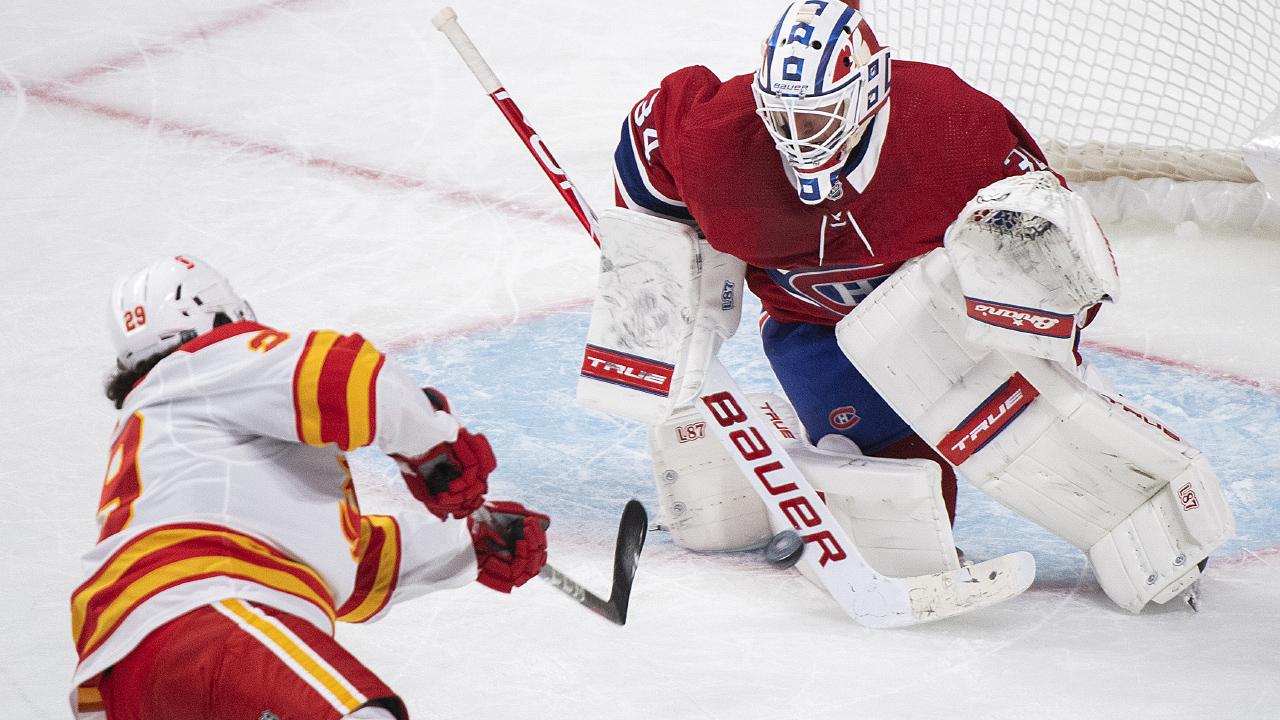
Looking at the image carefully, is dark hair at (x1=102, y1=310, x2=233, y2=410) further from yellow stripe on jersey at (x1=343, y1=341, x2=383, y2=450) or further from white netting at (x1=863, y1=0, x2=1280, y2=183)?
white netting at (x1=863, y1=0, x2=1280, y2=183)

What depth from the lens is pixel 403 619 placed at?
2295 millimetres

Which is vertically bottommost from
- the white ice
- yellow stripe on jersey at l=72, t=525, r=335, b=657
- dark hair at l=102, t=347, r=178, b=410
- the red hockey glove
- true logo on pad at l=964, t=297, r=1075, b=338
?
the white ice

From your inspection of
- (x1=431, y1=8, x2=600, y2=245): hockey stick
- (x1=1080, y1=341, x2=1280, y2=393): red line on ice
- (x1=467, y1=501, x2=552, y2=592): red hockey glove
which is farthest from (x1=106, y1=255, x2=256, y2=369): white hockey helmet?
(x1=1080, y1=341, x2=1280, y2=393): red line on ice

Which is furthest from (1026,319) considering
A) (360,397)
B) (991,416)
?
(360,397)

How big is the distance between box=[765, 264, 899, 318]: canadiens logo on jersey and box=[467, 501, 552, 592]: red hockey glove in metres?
0.63

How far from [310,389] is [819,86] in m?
0.89

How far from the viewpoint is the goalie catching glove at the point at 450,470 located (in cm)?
172

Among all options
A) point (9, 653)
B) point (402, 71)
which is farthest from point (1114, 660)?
point (402, 71)

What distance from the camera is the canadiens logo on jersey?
2.15 metres

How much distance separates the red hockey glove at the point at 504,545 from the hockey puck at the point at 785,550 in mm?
494

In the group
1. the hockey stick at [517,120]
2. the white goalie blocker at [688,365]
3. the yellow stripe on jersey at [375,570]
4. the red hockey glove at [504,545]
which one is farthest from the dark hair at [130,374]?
→ the hockey stick at [517,120]

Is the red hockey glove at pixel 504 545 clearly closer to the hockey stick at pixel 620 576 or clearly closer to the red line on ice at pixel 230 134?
the hockey stick at pixel 620 576

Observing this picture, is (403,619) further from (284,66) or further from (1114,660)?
(284,66)

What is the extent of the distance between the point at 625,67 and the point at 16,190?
8.06ft
